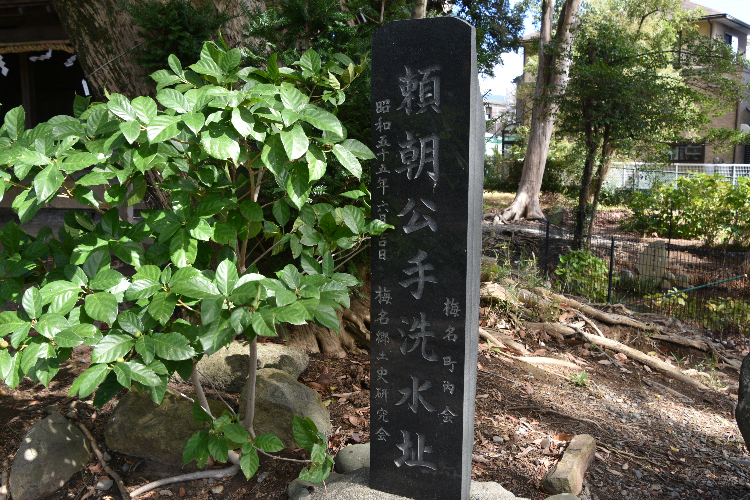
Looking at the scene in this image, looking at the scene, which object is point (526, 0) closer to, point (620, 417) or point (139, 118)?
point (620, 417)

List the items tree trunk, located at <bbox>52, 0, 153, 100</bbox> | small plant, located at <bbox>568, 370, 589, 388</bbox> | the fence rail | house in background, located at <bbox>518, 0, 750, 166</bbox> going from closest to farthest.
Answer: tree trunk, located at <bbox>52, 0, 153, 100</bbox>, small plant, located at <bbox>568, 370, 589, 388</bbox>, the fence rail, house in background, located at <bbox>518, 0, 750, 166</bbox>

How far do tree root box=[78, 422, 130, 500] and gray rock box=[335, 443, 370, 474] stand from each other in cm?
112

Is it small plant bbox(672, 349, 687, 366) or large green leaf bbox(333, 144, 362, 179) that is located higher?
large green leaf bbox(333, 144, 362, 179)

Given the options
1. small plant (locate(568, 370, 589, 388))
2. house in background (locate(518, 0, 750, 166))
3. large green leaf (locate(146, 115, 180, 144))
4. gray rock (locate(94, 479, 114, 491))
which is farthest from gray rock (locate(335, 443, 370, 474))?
house in background (locate(518, 0, 750, 166))

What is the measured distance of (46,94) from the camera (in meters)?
9.49

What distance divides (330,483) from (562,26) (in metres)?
12.9

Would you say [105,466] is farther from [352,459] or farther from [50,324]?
[50,324]

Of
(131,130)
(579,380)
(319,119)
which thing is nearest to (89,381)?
(131,130)

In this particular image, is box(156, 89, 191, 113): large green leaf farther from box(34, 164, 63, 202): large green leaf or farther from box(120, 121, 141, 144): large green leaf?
box(34, 164, 63, 202): large green leaf

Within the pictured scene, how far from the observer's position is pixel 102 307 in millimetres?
1840

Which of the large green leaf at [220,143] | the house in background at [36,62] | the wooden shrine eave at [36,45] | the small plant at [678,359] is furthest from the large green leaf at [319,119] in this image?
the wooden shrine eave at [36,45]

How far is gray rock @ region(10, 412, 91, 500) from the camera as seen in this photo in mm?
2869

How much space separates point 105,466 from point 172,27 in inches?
113

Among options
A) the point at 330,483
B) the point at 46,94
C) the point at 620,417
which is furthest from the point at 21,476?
the point at 46,94
